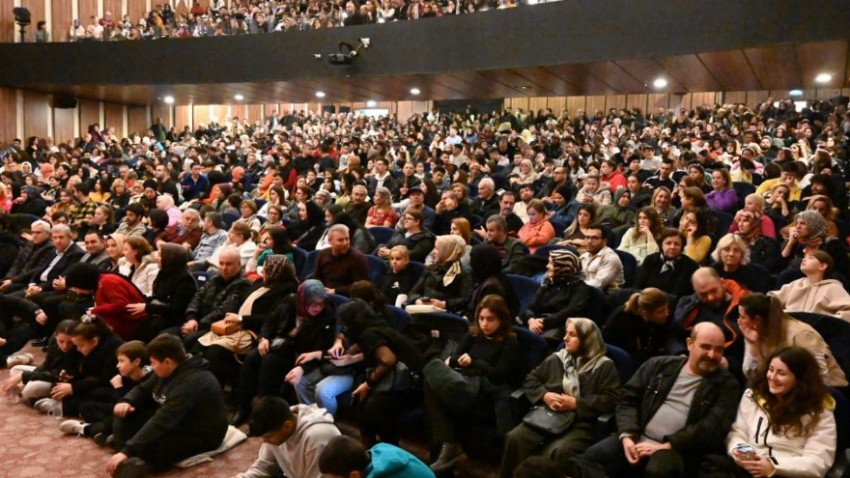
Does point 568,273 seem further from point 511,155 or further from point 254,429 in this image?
point 511,155

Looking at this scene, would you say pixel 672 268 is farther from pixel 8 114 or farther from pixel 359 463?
pixel 8 114

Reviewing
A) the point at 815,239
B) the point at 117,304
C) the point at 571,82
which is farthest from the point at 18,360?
the point at 571,82

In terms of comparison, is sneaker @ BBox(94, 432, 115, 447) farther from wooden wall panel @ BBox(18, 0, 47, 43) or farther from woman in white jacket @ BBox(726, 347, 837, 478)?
wooden wall panel @ BBox(18, 0, 47, 43)

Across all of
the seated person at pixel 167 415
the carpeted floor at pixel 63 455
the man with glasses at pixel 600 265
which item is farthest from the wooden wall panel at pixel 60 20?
the man with glasses at pixel 600 265

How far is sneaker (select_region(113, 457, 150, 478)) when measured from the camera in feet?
11.1

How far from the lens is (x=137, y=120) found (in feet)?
63.8

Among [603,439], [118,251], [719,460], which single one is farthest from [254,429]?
[118,251]

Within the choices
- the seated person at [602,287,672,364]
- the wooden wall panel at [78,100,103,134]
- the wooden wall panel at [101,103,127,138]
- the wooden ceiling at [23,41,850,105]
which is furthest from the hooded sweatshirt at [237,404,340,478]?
the wooden wall panel at [101,103,127,138]

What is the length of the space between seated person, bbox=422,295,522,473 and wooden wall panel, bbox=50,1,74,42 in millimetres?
16052

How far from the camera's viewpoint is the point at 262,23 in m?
13.9

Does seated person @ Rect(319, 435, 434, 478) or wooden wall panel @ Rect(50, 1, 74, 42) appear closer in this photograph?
seated person @ Rect(319, 435, 434, 478)

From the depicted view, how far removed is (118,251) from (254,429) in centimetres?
329

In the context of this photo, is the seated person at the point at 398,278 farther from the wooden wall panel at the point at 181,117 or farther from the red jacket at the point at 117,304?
the wooden wall panel at the point at 181,117

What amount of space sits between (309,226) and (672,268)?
3431 mm
